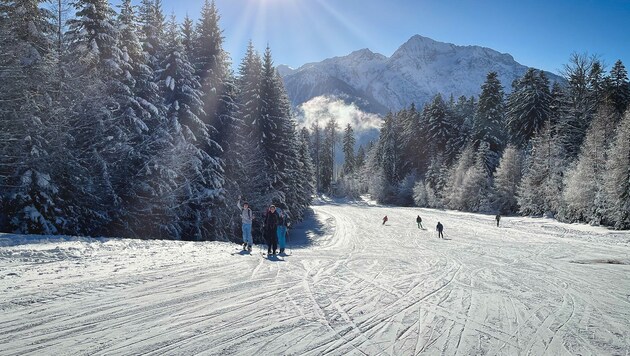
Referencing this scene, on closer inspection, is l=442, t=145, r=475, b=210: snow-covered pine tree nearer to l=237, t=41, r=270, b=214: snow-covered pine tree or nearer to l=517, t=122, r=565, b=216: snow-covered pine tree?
l=517, t=122, r=565, b=216: snow-covered pine tree

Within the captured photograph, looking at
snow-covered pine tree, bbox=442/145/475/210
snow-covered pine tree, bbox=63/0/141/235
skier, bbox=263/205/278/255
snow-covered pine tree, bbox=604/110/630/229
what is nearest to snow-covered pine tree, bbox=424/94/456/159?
snow-covered pine tree, bbox=442/145/475/210

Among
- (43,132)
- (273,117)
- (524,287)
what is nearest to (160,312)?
(524,287)

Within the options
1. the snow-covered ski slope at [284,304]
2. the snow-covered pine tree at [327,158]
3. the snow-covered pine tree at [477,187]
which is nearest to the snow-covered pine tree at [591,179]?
the snow-covered pine tree at [477,187]

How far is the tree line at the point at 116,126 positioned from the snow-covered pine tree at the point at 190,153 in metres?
0.07

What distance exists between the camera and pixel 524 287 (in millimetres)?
8992

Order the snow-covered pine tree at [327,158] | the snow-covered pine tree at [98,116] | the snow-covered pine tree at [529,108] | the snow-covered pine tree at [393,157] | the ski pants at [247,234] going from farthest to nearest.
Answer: the snow-covered pine tree at [327,158], the snow-covered pine tree at [393,157], the snow-covered pine tree at [529,108], the snow-covered pine tree at [98,116], the ski pants at [247,234]

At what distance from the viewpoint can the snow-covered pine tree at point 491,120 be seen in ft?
163

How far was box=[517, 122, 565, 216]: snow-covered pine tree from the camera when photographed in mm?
33031

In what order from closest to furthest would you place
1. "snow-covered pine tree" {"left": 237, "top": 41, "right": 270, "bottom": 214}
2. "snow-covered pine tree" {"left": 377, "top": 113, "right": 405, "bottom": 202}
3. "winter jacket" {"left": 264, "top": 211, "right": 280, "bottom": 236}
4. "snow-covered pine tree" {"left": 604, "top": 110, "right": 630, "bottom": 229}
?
"winter jacket" {"left": 264, "top": 211, "right": 280, "bottom": 236}, "snow-covered pine tree" {"left": 604, "top": 110, "right": 630, "bottom": 229}, "snow-covered pine tree" {"left": 237, "top": 41, "right": 270, "bottom": 214}, "snow-covered pine tree" {"left": 377, "top": 113, "right": 405, "bottom": 202}

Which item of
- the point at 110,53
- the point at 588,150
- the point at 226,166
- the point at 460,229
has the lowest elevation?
the point at 460,229

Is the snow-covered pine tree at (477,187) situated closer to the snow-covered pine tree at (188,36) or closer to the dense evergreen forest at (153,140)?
the dense evergreen forest at (153,140)

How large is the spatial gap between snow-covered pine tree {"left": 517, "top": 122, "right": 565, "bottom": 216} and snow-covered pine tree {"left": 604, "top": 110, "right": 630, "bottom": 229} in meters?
7.45

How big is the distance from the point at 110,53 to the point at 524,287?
766 inches

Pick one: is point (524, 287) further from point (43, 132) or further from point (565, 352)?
point (43, 132)
